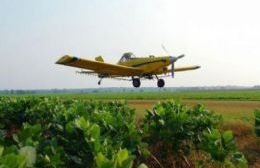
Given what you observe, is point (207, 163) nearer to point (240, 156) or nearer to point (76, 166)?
point (240, 156)

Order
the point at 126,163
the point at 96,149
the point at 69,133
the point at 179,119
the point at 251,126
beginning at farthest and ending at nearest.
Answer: the point at 251,126 → the point at 179,119 → the point at 69,133 → the point at 96,149 → the point at 126,163

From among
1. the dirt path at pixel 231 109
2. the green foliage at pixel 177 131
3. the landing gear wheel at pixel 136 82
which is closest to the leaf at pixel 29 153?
the green foliage at pixel 177 131

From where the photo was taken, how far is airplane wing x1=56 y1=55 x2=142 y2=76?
117ft

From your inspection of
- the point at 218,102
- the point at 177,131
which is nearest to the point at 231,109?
the point at 218,102

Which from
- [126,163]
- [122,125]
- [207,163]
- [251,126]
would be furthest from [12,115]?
[126,163]

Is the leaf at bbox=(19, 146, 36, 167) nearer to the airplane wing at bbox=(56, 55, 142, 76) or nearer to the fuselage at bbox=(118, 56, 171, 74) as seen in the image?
the airplane wing at bbox=(56, 55, 142, 76)

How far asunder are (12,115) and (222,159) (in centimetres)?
1192

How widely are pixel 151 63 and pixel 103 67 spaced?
4.24 m

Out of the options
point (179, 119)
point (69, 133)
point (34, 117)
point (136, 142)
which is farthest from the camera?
point (34, 117)

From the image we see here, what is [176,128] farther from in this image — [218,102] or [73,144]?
[218,102]

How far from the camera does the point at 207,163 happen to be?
35.7ft

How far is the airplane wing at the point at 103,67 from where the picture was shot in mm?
35662

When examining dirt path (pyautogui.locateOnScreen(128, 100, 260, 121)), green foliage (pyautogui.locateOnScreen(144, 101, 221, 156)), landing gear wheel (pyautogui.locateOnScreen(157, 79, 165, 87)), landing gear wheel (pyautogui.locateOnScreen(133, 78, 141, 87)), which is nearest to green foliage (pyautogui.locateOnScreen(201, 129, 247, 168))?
green foliage (pyautogui.locateOnScreen(144, 101, 221, 156))

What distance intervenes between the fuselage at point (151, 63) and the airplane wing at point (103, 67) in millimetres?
661
